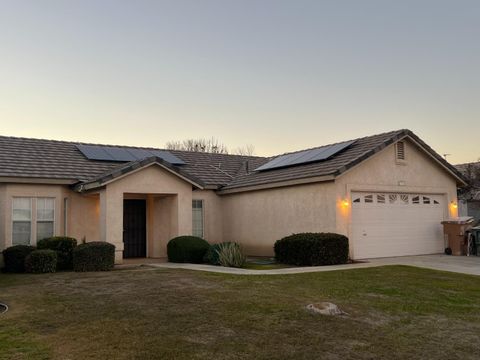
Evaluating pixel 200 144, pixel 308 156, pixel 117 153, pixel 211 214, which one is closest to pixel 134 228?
pixel 211 214

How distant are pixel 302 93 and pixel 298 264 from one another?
9796mm

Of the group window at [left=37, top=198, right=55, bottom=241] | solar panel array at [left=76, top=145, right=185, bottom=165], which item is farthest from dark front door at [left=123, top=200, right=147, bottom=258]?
window at [left=37, top=198, right=55, bottom=241]

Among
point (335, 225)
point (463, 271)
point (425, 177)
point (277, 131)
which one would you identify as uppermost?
point (277, 131)

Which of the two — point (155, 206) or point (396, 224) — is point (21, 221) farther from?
point (396, 224)

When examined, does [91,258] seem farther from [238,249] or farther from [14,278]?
[238,249]

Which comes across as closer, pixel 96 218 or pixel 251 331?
pixel 251 331

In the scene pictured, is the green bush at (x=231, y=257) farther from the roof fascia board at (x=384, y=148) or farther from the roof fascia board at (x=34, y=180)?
the roof fascia board at (x=34, y=180)

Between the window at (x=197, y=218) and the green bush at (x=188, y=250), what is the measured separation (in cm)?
388

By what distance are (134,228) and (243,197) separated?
498 centimetres

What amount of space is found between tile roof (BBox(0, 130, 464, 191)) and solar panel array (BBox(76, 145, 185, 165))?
0.28m

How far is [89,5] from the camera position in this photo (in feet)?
55.7

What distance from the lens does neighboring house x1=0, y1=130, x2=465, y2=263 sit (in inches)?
679

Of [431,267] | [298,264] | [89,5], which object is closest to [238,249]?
[298,264]

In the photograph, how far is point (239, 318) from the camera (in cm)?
763
